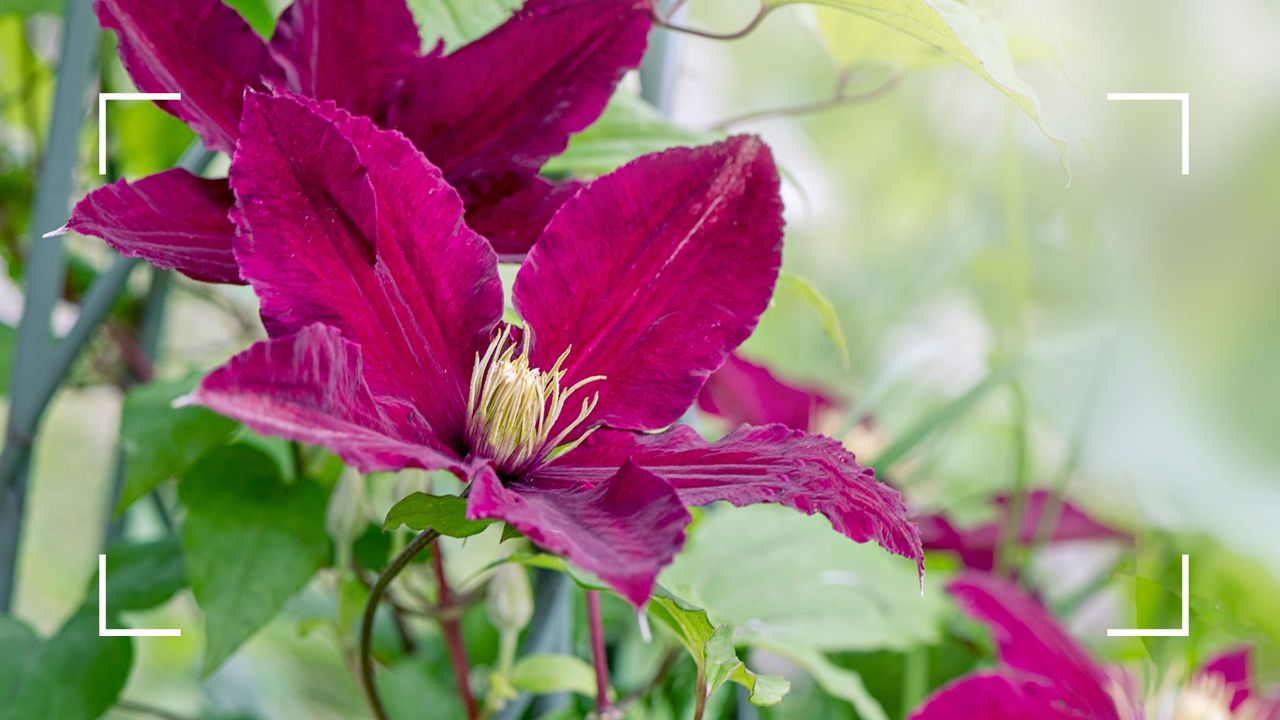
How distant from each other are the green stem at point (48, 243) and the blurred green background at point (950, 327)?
1.9 inches

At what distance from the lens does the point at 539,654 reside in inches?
14.4

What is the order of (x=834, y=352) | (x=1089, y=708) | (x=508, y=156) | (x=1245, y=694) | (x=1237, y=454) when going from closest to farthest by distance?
1. (x=1237, y=454)
2. (x=508, y=156)
3. (x=1089, y=708)
4. (x=1245, y=694)
5. (x=834, y=352)

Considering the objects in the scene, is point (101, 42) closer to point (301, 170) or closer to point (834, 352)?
point (301, 170)

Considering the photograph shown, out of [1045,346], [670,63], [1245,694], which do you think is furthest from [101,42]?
[1245,694]

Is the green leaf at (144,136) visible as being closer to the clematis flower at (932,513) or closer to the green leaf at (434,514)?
the clematis flower at (932,513)

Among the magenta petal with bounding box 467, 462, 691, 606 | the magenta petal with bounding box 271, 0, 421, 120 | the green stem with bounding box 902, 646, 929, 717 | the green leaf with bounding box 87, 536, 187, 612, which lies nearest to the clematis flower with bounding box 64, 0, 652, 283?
the magenta petal with bounding box 271, 0, 421, 120

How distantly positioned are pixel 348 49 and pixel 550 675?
19cm

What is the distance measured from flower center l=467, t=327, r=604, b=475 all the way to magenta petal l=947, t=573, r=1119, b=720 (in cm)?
22

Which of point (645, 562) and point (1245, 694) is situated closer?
point (645, 562)

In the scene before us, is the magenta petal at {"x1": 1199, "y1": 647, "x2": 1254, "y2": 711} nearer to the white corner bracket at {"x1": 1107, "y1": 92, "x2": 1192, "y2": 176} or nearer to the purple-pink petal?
the purple-pink petal

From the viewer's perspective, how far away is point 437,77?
0.31 m

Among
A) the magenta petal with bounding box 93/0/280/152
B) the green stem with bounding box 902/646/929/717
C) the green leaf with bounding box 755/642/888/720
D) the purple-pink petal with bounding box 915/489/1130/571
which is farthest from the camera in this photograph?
the purple-pink petal with bounding box 915/489/1130/571

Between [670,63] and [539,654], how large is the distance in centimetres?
22

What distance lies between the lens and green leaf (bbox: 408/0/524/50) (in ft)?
1.12
